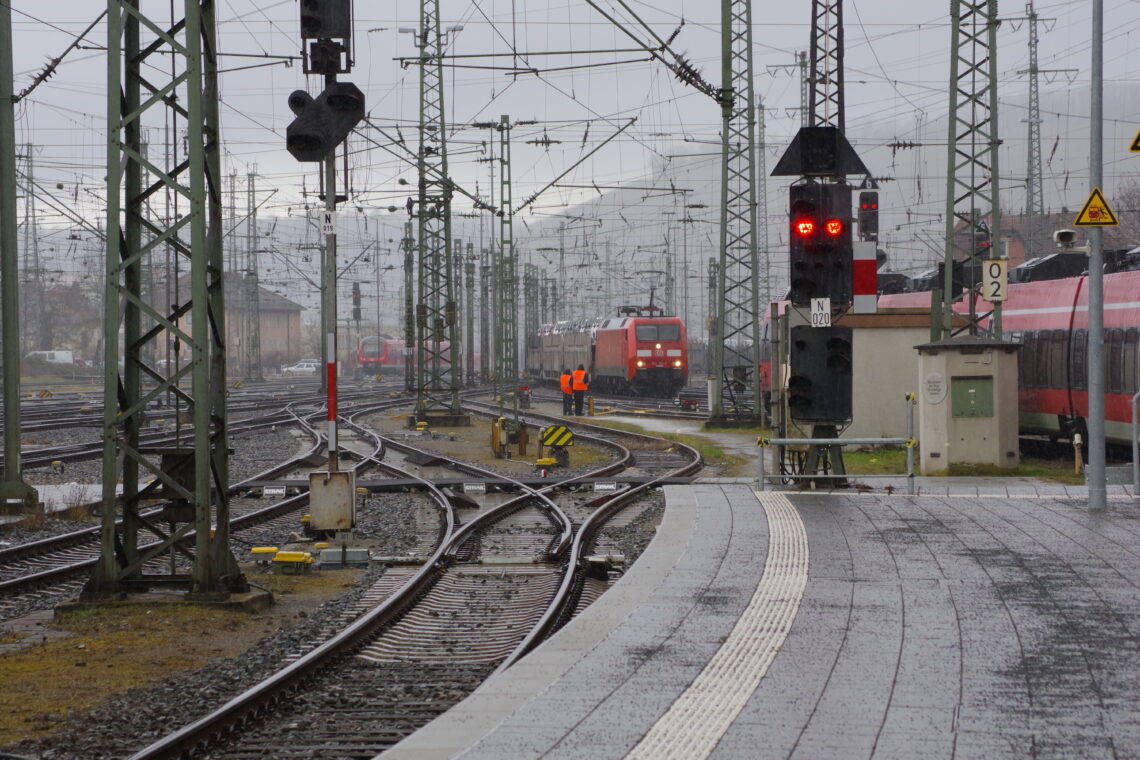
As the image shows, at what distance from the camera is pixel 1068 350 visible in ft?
80.9

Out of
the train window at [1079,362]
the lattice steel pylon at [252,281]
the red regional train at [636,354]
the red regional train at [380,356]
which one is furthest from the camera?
the red regional train at [380,356]

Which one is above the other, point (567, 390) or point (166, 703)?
point (567, 390)

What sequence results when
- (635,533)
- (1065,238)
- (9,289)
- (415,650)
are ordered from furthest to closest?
1. (9,289)
2. (635,533)
3. (1065,238)
4. (415,650)

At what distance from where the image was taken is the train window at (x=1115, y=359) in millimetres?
22406

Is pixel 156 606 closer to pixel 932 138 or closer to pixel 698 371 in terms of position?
pixel 698 371

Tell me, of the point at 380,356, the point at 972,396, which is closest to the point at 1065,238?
the point at 972,396

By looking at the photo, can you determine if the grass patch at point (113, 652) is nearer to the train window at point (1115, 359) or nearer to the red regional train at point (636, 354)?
the train window at point (1115, 359)

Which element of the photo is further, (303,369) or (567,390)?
(303,369)

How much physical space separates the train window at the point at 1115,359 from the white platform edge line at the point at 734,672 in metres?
13.6

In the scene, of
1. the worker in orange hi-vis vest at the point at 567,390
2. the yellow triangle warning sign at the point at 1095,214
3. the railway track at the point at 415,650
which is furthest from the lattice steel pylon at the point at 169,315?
the worker in orange hi-vis vest at the point at 567,390

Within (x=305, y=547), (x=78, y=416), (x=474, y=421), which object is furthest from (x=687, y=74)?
(x=78, y=416)

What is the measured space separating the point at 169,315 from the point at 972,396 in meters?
13.8

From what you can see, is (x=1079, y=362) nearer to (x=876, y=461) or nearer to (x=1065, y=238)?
(x=876, y=461)

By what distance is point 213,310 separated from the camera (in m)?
11.0
